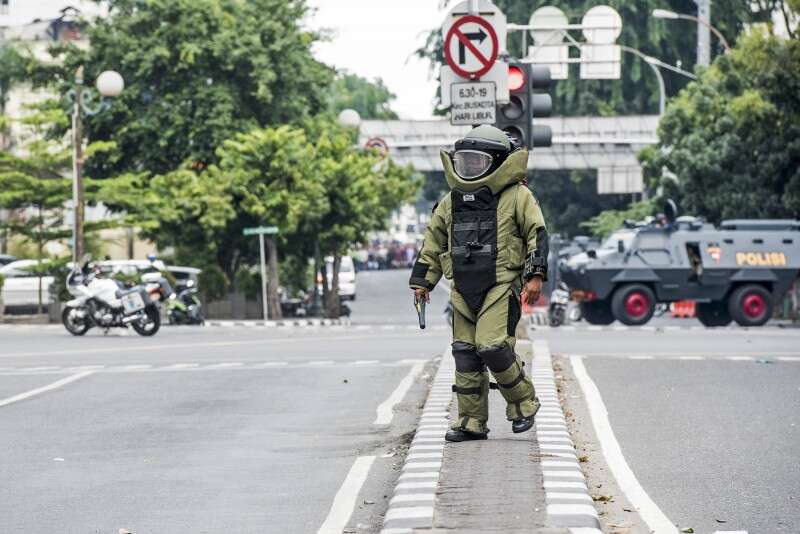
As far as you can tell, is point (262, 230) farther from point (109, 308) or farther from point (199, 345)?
point (199, 345)

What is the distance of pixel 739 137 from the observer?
160 ft

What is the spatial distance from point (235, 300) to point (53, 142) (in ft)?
37.0

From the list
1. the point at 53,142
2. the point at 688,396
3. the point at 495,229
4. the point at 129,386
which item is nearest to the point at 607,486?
the point at 495,229

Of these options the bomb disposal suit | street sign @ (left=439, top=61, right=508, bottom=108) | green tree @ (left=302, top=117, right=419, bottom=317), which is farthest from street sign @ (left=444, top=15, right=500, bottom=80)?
green tree @ (left=302, top=117, right=419, bottom=317)

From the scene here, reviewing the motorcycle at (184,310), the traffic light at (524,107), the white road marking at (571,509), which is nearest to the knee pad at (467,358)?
the white road marking at (571,509)

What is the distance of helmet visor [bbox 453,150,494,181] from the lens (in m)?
10.7

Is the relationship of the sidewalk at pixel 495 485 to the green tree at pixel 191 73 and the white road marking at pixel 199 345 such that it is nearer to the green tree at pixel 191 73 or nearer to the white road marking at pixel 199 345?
the white road marking at pixel 199 345

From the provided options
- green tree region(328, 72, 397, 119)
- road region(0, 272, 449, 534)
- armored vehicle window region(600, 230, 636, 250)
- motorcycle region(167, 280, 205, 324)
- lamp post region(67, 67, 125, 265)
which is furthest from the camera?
green tree region(328, 72, 397, 119)

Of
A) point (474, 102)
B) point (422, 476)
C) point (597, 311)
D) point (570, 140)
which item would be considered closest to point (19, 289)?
point (597, 311)

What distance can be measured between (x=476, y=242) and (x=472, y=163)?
1.49ft

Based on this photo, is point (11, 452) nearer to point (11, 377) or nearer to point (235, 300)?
point (11, 377)

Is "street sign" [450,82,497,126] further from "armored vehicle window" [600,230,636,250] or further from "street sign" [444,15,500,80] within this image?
"armored vehicle window" [600,230,636,250]

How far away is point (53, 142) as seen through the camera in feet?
147

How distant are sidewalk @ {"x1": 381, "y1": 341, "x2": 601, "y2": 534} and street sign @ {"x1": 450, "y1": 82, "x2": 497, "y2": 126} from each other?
17.8ft
